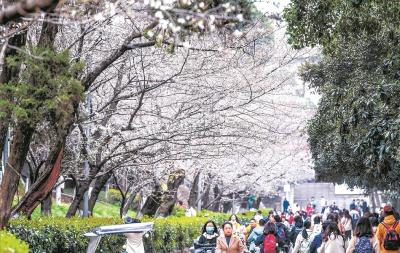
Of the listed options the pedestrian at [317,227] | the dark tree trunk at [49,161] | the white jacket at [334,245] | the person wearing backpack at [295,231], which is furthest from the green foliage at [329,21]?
the person wearing backpack at [295,231]

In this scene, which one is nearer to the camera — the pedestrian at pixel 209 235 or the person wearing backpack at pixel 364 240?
the person wearing backpack at pixel 364 240

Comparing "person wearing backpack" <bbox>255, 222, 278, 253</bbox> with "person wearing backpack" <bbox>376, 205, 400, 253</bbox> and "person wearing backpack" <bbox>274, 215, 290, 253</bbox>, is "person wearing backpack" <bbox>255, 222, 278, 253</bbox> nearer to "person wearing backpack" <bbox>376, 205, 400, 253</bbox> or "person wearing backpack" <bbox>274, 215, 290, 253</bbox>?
"person wearing backpack" <bbox>274, 215, 290, 253</bbox>

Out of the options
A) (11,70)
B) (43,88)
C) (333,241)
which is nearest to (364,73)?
(333,241)

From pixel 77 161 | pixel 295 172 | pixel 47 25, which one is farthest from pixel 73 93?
pixel 295 172

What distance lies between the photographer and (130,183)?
92.4 ft

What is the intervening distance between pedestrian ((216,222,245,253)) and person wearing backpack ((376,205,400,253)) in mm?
2658

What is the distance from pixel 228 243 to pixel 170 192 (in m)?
11.8

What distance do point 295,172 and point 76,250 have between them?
39.8 metres

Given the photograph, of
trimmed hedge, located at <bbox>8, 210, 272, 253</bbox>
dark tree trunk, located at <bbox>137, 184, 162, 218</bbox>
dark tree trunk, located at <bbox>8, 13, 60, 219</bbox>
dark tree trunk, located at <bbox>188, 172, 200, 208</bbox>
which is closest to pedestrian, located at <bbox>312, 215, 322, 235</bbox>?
trimmed hedge, located at <bbox>8, 210, 272, 253</bbox>

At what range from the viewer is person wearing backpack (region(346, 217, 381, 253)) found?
1541 cm

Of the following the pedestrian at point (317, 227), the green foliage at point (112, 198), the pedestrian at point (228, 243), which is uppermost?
the green foliage at point (112, 198)

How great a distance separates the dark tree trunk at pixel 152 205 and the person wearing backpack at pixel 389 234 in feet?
43.0

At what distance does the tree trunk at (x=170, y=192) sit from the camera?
1102 inches

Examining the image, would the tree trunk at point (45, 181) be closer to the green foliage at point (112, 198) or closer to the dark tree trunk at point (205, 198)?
the dark tree trunk at point (205, 198)
